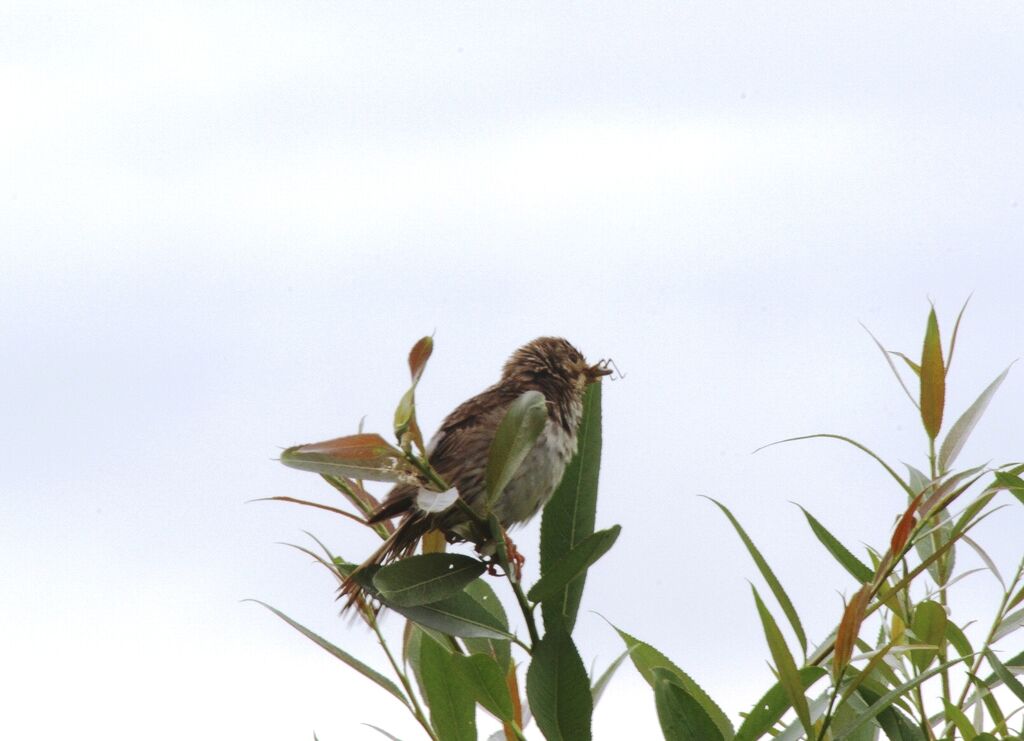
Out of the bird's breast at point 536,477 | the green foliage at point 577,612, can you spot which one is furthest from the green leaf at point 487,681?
the bird's breast at point 536,477

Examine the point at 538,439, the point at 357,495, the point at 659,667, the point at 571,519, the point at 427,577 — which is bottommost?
the point at 659,667

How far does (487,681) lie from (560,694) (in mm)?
161

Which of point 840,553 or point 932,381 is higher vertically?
point 932,381

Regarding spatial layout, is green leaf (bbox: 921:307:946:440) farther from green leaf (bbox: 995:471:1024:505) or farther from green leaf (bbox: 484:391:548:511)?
green leaf (bbox: 484:391:548:511)

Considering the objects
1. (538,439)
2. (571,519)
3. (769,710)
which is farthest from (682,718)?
(538,439)

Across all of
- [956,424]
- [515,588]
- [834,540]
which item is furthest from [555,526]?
[956,424]

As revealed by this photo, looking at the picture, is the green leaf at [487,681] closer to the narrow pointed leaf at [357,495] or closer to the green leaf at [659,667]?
the green leaf at [659,667]

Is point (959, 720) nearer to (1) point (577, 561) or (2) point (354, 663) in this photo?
(1) point (577, 561)

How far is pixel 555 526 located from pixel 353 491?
549 millimetres

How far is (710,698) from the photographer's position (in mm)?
2355

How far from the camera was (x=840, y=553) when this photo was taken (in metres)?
2.68

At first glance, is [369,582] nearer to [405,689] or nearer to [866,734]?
[405,689]

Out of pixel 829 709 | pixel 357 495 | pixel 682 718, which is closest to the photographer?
pixel 829 709

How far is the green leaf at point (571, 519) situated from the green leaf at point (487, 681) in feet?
0.41
